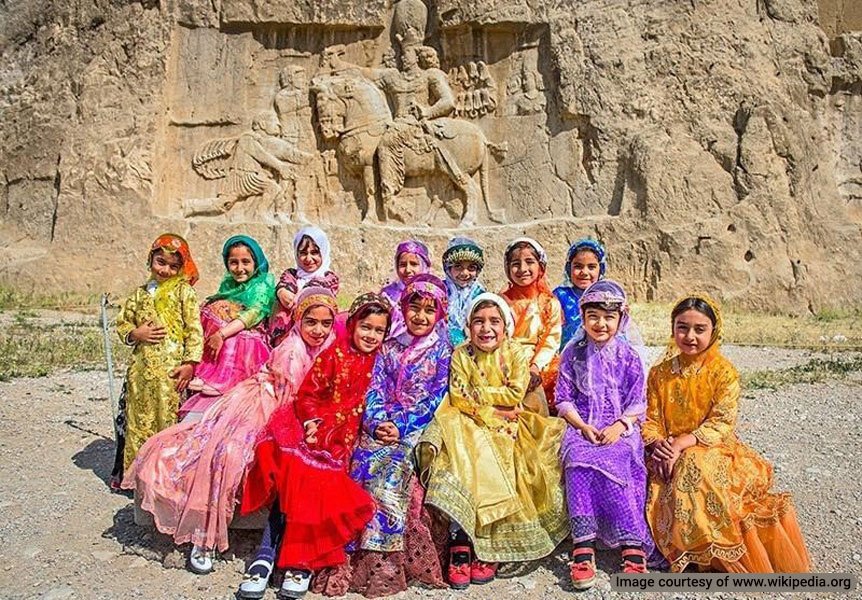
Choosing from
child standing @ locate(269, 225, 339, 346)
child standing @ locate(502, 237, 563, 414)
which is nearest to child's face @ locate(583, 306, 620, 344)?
child standing @ locate(502, 237, 563, 414)

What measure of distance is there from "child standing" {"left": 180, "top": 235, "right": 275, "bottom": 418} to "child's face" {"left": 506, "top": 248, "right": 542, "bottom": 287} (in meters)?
1.51

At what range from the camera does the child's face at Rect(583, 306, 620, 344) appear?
140 inches

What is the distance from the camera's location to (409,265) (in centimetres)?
471

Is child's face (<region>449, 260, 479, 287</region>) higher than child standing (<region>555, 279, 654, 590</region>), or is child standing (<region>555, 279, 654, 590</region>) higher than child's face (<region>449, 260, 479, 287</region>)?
child's face (<region>449, 260, 479, 287</region>)

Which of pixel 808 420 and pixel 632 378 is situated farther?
pixel 808 420

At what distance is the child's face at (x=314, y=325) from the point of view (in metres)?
3.73

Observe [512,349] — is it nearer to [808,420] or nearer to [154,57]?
[808,420]

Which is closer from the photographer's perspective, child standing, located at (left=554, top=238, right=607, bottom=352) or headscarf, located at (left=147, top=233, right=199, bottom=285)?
headscarf, located at (left=147, top=233, right=199, bottom=285)

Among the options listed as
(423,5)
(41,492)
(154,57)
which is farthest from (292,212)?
(41,492)

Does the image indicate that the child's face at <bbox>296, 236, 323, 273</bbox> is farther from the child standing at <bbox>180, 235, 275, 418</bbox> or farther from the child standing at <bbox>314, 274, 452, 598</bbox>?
the child standing at <bbox>314, 274, 452, 598</bbox>

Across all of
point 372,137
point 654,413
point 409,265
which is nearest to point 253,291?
point 409,265

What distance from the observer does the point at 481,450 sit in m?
3.31

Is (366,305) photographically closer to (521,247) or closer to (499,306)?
(499,306)

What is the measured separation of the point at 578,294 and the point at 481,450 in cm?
157
